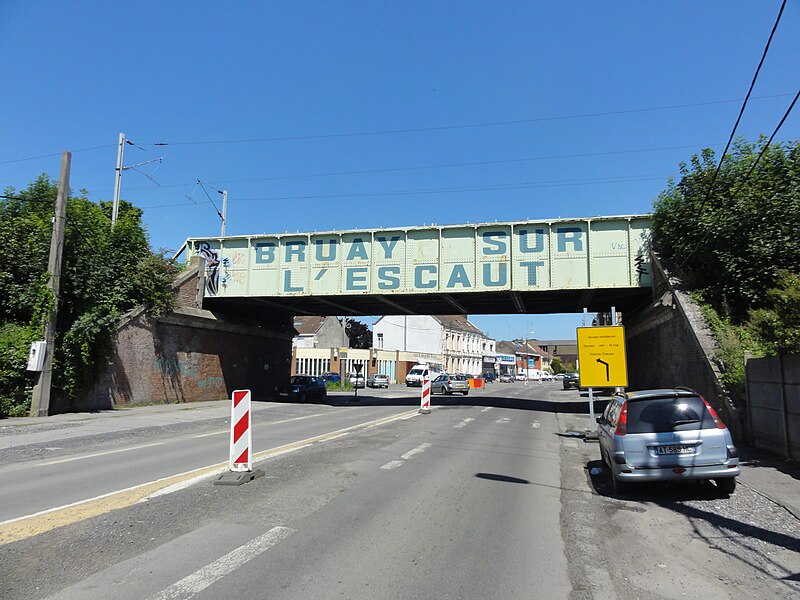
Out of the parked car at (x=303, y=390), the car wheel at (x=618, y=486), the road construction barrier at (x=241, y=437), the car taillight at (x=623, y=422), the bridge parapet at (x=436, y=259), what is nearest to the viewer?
the car taillight at (x=623, y=422)

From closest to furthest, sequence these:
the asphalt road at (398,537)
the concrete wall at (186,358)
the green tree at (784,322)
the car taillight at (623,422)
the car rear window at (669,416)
Answer: the asphalt road at (398,537), the car rear window at (669,416), the car taillight at (623,422), the green tree at (784,322), the concrete wall at (186,358)

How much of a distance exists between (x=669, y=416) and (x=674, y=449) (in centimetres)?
48

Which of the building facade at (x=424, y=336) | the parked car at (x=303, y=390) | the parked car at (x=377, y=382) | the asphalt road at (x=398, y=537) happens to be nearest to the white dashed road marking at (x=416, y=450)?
the asphalt road at (x=398, y=537)

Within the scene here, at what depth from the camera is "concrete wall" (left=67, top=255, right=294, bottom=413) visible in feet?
77.6

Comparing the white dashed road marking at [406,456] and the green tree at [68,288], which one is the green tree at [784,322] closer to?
the white dashed road marking at [406,456]

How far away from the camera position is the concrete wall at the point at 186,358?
23656mm

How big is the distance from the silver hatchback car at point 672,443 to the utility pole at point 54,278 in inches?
748

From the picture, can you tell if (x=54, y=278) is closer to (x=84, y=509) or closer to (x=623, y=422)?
(x=84, y=509)

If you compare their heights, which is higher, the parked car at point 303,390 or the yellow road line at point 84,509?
the parked car at point 303,390

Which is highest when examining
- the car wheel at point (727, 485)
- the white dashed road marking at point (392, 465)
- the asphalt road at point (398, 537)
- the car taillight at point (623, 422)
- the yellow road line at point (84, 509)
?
the car taillight at point (623, 422)

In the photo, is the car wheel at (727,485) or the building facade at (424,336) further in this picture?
the building facade at (424,336)

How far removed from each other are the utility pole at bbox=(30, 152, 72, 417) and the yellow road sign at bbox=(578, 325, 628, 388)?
17963 mm

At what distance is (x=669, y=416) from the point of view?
8.10m

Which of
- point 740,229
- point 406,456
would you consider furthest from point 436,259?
point 406,456
